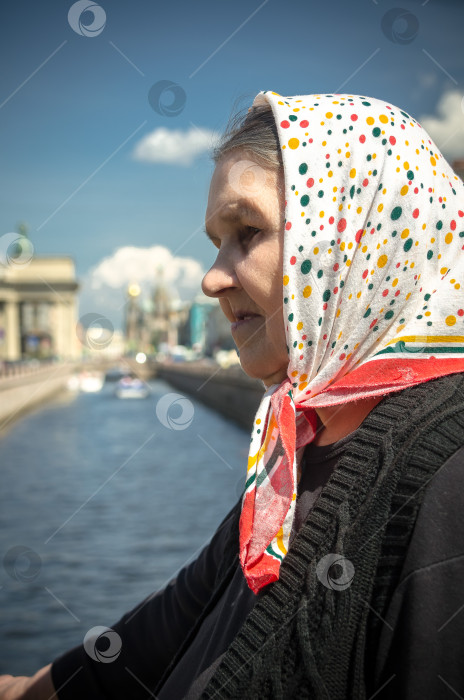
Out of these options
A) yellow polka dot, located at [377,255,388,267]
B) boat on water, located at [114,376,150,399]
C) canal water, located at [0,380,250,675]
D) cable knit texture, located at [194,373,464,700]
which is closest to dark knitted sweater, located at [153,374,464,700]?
cable knit texture, located at [194,373,464,700]

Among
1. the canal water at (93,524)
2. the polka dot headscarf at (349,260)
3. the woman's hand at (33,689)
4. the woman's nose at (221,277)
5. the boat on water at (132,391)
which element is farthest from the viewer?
the boat on water at (132,391)

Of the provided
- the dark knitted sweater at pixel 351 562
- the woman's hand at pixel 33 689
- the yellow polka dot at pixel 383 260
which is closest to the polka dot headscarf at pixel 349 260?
the yellow polka dot at pixel 383 260

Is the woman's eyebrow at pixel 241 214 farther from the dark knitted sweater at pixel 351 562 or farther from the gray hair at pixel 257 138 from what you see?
the dark knitted sweater at pixel 351 562

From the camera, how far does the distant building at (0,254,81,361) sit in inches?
3223

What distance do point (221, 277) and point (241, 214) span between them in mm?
113

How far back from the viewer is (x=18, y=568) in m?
10.4

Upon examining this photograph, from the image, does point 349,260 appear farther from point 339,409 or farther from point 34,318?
point 34,318

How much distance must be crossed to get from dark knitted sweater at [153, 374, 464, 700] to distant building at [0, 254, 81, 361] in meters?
79.8

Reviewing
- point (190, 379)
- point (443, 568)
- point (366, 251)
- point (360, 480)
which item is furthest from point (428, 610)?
point (190, 379)

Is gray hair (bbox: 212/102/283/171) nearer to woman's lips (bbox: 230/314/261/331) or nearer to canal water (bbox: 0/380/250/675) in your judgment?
woman's lips (bbox: 230/314/261/331)

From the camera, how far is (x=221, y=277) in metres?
1.39

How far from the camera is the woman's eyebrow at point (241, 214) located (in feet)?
4.42

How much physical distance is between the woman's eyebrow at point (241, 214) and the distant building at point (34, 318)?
79448mm

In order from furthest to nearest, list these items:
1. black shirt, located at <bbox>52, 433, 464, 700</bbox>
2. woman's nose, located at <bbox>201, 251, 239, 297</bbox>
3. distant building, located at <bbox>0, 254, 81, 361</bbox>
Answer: distant building, located at <bbox>0, 254, 81, 361</bbox> < woman's nose, located at <bbox>201, 251, 239, 297</bbox> < black shirt, located at <bbox>52, 433, 464, 700</bbox>
